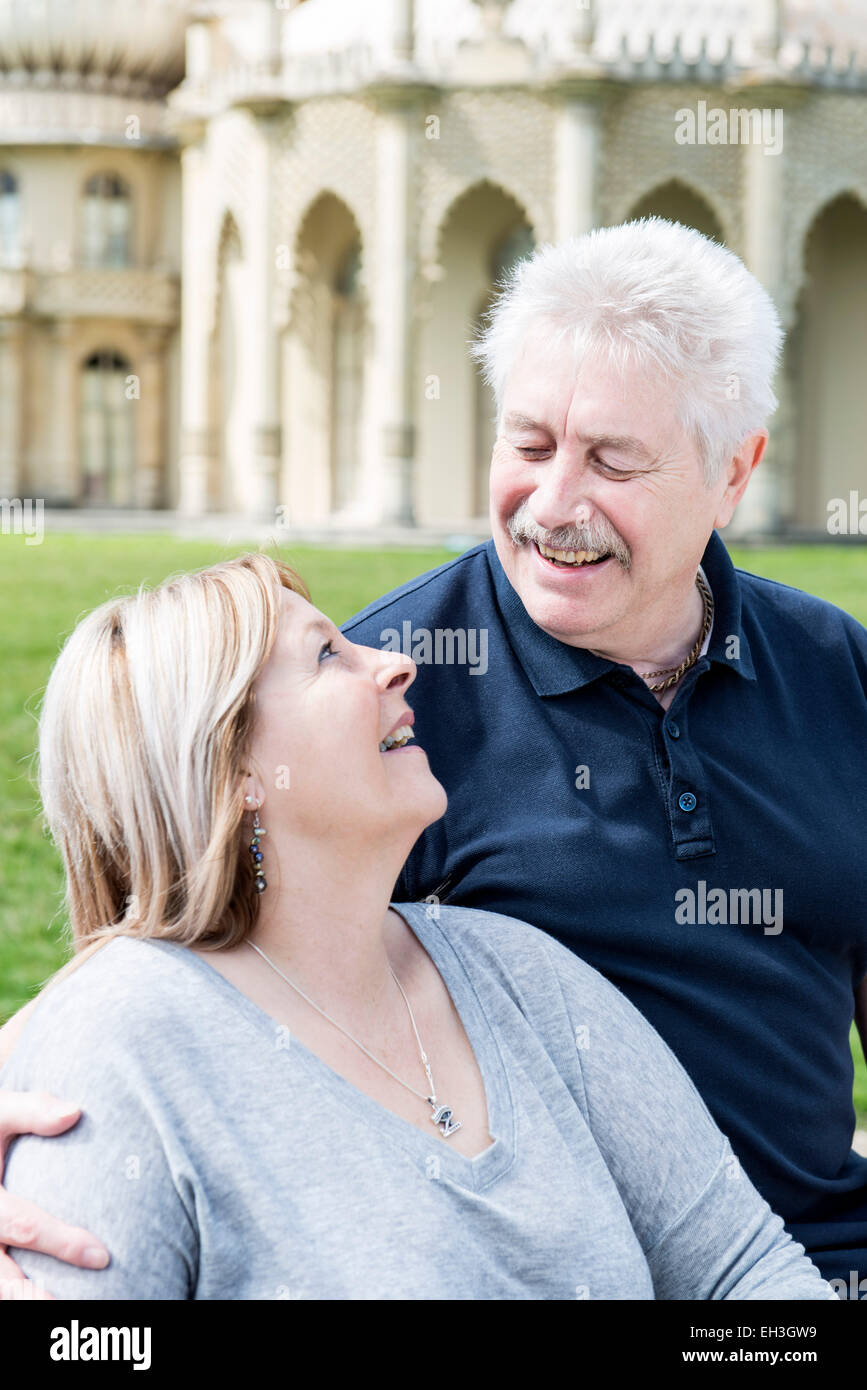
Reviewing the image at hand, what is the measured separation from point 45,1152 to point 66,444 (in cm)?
3027

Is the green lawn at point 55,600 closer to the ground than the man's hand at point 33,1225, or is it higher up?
closer to the ground

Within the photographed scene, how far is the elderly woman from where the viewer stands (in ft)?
6.20

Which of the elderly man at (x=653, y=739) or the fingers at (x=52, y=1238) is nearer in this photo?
the fingers at (x=52, y=1238)

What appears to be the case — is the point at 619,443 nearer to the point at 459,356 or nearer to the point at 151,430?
the point at 459,356

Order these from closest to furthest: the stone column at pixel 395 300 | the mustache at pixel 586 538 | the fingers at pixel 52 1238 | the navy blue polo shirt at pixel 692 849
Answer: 1. the fingers at pixel 52 1238
2. the navy blue polo shirt at pixel 692 849
3. the mustache at pixel 586 538
4. the stone column at pixel 395 300

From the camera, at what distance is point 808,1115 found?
2611 millimetres

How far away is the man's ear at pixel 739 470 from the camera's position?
2.83m

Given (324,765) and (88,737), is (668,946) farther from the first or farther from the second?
(88,737)

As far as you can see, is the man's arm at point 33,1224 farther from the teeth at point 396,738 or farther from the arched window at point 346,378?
the arched window at point 346,378

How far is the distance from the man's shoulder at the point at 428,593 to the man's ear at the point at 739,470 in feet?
1.40

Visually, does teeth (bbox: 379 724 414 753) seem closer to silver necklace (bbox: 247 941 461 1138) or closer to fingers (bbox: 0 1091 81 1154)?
silver necklace (bbox: 247 941 461 1138)

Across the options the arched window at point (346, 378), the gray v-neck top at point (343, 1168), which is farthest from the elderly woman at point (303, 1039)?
the arched window at point (346, 378)

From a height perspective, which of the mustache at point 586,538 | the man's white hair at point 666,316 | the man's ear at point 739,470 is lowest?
the mustache at point 586,538
